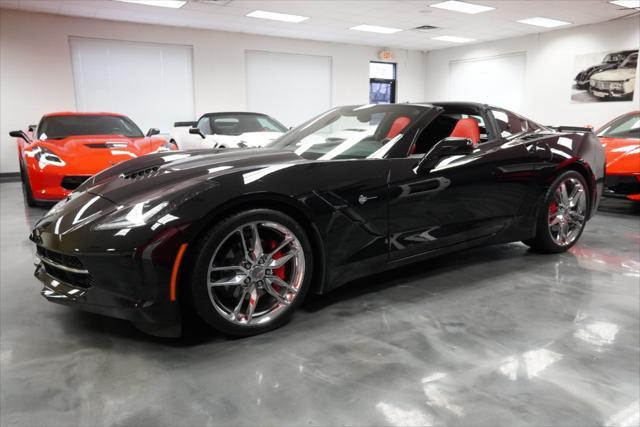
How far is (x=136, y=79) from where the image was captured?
10164 mm

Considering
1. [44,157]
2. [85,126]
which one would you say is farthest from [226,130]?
[44,157]

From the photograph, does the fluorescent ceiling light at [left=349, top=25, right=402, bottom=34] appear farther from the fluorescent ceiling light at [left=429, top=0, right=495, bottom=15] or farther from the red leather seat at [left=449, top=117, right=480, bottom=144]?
the red leather seat at [left=449, top=117, right=480, bottom=144]

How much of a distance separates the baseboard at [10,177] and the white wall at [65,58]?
92 millimetres

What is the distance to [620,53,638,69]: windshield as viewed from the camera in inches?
384

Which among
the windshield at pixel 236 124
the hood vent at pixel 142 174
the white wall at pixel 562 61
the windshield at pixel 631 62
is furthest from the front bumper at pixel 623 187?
the windshield at pixel 631 62

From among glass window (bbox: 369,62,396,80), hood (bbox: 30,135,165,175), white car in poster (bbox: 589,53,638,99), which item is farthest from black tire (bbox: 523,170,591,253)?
glass window (bbox: 369,62,396,80)

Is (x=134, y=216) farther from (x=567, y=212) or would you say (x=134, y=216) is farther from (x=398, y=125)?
(x=567, y=212)

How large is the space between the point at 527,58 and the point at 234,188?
Answer: 12.3 meters

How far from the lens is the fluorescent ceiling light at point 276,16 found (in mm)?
9164

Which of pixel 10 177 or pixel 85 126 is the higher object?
pixel 85 126

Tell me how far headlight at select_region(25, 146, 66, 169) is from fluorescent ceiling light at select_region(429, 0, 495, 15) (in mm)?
6964

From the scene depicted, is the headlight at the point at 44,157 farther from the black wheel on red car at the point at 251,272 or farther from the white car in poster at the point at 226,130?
the black wheel on red car at the point at 251,272

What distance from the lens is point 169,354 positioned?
184cm

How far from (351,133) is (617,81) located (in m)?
10.2
